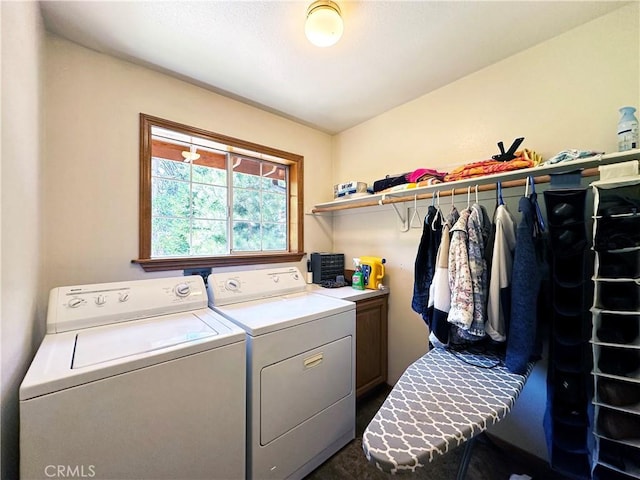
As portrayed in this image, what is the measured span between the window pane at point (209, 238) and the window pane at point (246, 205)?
171mm

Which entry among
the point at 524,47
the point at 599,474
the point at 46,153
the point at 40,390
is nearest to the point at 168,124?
the point at 46,153

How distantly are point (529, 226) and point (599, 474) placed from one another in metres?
1.08

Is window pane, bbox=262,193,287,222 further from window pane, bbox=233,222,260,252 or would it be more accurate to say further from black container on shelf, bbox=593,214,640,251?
black container on shelf, bbox=593,214,640,251

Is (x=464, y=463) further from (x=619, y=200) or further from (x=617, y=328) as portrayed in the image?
(x=619, y=200)

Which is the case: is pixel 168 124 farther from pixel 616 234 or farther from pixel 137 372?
pixel 616 234

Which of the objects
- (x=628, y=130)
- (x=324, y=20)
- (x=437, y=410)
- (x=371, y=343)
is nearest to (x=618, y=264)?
(x=628, y=130)

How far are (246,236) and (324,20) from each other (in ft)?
5.48

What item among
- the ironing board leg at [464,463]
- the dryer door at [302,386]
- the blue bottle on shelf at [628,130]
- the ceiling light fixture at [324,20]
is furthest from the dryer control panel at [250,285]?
the blue bottle on shelf at [628,130]

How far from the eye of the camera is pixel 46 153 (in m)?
1.41

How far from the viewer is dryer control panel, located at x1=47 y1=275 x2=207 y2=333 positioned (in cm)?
124

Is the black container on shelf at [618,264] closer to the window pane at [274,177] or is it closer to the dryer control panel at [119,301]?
the dryer control panel at [119,301]

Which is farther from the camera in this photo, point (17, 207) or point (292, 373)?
point (292, 373)

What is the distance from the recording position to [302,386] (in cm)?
138

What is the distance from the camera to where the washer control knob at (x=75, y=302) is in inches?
49.8
